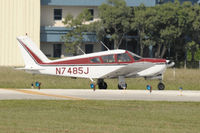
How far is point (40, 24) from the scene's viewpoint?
6028cm

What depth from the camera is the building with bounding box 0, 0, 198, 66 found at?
184ft

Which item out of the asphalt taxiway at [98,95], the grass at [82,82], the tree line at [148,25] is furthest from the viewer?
the tree line at [148,25]

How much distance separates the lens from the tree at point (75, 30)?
Result: 55.9 meters

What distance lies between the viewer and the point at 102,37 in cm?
5556

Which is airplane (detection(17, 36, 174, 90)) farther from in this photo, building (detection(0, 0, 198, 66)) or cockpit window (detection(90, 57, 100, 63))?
building (detection(0, 0, 198, 66))

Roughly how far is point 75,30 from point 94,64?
99.7 ft

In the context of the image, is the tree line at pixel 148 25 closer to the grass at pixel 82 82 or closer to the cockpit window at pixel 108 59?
the grass at pixel 82 82

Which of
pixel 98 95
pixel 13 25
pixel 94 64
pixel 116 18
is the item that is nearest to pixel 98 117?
pixel 98 95

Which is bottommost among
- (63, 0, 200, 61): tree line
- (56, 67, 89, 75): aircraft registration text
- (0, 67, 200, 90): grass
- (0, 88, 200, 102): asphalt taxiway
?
(0, 67, 200, 90): grass

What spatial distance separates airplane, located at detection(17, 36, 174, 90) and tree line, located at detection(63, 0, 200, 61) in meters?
25.6

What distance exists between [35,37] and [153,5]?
46.3ft

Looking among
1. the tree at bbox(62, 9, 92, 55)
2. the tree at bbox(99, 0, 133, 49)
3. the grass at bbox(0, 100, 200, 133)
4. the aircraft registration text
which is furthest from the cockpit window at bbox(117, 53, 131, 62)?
the tree at bbox(62, 9, 92, 55)

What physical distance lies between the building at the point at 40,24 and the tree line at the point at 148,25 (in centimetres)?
268

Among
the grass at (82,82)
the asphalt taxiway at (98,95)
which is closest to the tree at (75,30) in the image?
the grass at (82,82)
